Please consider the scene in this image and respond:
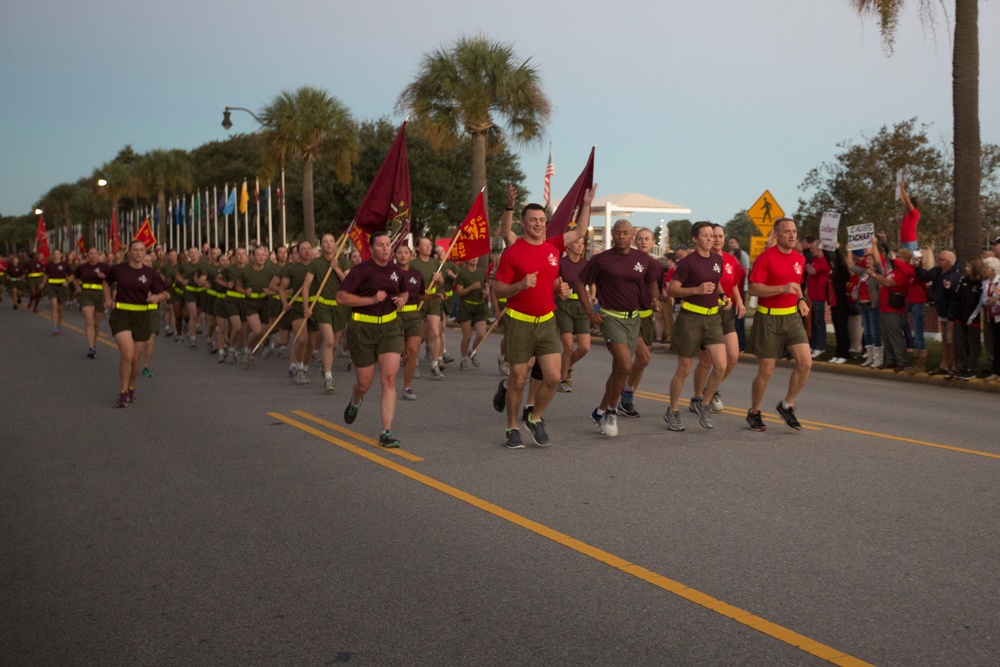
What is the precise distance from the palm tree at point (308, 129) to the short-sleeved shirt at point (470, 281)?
24.4 metres

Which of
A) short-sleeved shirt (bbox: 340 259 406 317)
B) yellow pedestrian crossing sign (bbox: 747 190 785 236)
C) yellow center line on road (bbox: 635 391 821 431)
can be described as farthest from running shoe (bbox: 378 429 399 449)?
yellow pedestrian crossing sign (bbox: 747 190 785 236)

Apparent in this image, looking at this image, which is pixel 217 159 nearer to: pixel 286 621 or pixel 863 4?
pixel 863 4

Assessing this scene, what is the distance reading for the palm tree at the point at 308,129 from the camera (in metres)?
40.2

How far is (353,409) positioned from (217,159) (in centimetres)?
7565

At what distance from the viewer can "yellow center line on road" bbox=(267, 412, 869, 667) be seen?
446cm

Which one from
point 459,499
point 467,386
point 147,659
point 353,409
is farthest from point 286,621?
point 467,386

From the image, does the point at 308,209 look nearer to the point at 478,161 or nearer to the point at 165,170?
the point at 478,161

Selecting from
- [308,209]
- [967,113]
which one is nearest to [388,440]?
[967,113]

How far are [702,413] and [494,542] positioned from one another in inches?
188

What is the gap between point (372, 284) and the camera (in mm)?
9711

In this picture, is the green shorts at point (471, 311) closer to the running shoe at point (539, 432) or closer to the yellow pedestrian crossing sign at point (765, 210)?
the yellow pedestrian crossing sign at point (765, 210)

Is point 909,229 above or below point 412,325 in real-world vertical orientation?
above

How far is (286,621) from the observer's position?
16.0 ft

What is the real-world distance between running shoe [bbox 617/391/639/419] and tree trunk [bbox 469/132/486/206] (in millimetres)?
18397
